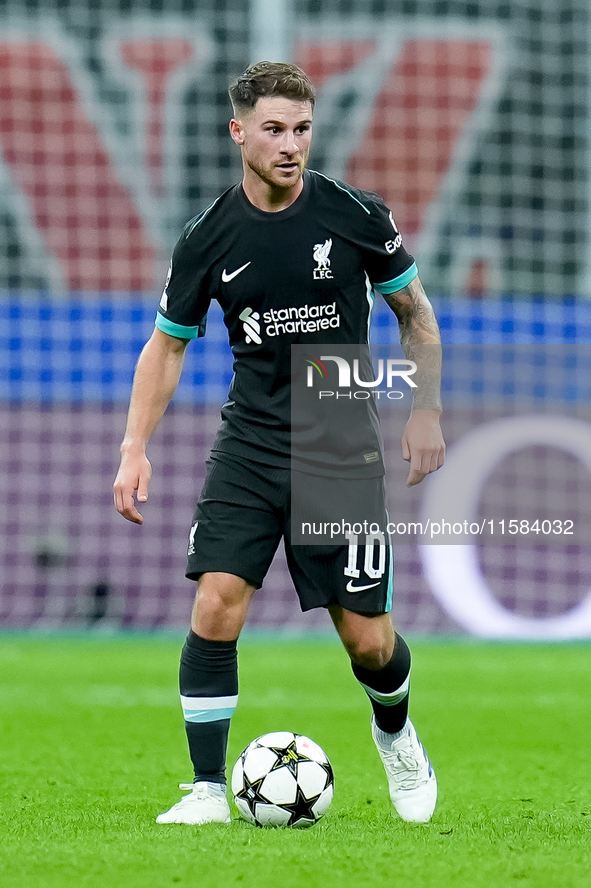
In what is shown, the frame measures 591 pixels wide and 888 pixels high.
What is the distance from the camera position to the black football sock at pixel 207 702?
4020mm

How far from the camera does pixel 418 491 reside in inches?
468

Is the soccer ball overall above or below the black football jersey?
below

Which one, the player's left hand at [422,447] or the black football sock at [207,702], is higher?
the player's left hand at [422,447]

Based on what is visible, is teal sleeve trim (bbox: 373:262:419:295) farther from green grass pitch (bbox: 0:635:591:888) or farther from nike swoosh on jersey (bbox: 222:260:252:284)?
green grass pitch (bbox: 0:635:591:888)

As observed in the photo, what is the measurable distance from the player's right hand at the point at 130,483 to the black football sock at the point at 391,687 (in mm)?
844

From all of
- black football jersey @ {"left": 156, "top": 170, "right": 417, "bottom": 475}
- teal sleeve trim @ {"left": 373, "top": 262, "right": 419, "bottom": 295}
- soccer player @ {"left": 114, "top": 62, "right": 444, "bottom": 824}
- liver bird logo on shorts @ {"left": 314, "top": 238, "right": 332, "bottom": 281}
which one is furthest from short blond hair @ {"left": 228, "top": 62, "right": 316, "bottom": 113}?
A: teal sleeve trim @ {"left": 373, "top": 262, "right": 419, "bottom": 295}

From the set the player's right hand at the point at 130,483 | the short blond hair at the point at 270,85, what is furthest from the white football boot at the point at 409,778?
the short blond hair at the point at 270,85

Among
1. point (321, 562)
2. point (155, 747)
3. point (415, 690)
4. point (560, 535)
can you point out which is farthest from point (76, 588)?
point (321, 562)

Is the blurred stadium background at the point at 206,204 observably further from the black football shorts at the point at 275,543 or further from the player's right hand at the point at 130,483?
the player's right hand at the point at 130,483

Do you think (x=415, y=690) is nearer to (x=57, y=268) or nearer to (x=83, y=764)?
(x=83, y=764)

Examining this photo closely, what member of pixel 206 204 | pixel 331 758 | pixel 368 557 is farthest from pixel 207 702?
pixel 206 204

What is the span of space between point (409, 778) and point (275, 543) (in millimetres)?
844

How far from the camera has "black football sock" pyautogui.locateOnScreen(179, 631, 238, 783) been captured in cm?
402

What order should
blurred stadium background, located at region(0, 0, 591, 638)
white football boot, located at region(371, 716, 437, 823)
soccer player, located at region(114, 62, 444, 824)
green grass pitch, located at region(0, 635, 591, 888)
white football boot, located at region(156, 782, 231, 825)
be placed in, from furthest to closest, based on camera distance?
1. blurred stadium background, located at region(0, 0, 591, 638)
2. white football boot, located at region(371, 716, 437, 823)
3. soccer player, located at region(114, 62, 444, 824)
4. white football boot, located at region(156, 782, 231, 825)
5. green grass pitch, located at region(0, 635, 591, 888)
